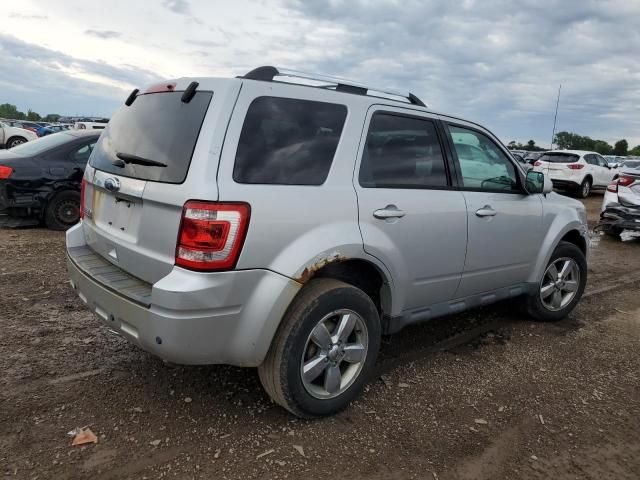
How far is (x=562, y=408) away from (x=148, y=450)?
255cm

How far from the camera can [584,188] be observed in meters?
17.7

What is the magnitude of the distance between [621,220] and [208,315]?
30.6ft

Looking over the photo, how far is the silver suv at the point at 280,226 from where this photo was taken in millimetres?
2525

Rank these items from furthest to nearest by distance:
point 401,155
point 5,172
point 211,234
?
point 5,172 → point 401,155 → point 211,234

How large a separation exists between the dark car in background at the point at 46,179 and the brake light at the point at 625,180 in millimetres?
9145

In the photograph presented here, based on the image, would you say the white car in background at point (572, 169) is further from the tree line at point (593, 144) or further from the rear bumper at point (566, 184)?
the tree line at point (593, 144)

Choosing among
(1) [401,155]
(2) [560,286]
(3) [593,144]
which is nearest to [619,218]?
(2) [560,286]

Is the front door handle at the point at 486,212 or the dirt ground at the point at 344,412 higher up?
the front door handle at the point at 486,212

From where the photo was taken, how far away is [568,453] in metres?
2.88

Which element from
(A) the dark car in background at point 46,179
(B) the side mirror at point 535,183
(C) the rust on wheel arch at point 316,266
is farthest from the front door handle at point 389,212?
(A) the dark car in background at point 46,179

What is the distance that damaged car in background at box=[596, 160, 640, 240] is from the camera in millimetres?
9336

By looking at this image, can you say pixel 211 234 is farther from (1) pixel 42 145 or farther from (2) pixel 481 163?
(1) pixel 42 145

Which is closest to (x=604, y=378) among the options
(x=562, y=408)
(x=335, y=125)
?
(x=562, y=408)

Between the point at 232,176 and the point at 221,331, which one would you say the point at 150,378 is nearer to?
the point at 221,331
